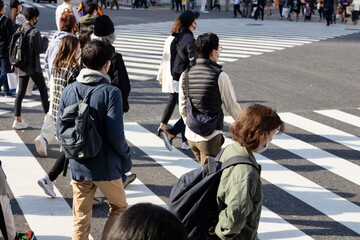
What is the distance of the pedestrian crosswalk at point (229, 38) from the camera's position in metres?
18.4

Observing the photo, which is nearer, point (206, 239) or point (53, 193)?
point (206, 239)

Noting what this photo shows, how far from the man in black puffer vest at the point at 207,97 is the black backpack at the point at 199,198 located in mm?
2177

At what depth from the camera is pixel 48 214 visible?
6.38m

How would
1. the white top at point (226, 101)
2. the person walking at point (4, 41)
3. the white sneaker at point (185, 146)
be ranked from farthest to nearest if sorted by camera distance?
the person walking at point (4, 41), the white sneaker at point (185, 146), the white top at point (226, 101)

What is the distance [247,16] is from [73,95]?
34019 millimetres

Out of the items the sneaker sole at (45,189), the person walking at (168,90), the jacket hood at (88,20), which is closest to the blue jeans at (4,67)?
the jacket hood at (88,20)

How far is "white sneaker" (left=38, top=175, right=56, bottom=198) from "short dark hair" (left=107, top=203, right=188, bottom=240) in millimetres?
4729

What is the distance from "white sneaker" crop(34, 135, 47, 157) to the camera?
8203 millimetres

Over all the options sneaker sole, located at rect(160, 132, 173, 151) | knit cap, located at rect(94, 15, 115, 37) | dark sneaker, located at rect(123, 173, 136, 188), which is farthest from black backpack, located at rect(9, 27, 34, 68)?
dark sneaker, located at rect(123, 173, 136, 188)

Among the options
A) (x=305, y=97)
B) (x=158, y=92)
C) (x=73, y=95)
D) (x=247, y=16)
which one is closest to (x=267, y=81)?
(x=305, y=97)

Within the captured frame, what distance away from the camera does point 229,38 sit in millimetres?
25156

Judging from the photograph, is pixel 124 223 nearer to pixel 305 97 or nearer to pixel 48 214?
pixel 48 214

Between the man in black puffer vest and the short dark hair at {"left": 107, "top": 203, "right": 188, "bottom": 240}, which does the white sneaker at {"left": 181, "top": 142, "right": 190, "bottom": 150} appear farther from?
the short dark hair at {"left": 107, "top": 203, "right": 188, "bottom": 240}

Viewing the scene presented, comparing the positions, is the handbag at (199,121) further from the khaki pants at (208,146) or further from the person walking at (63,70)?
the person walking at (63,70)
